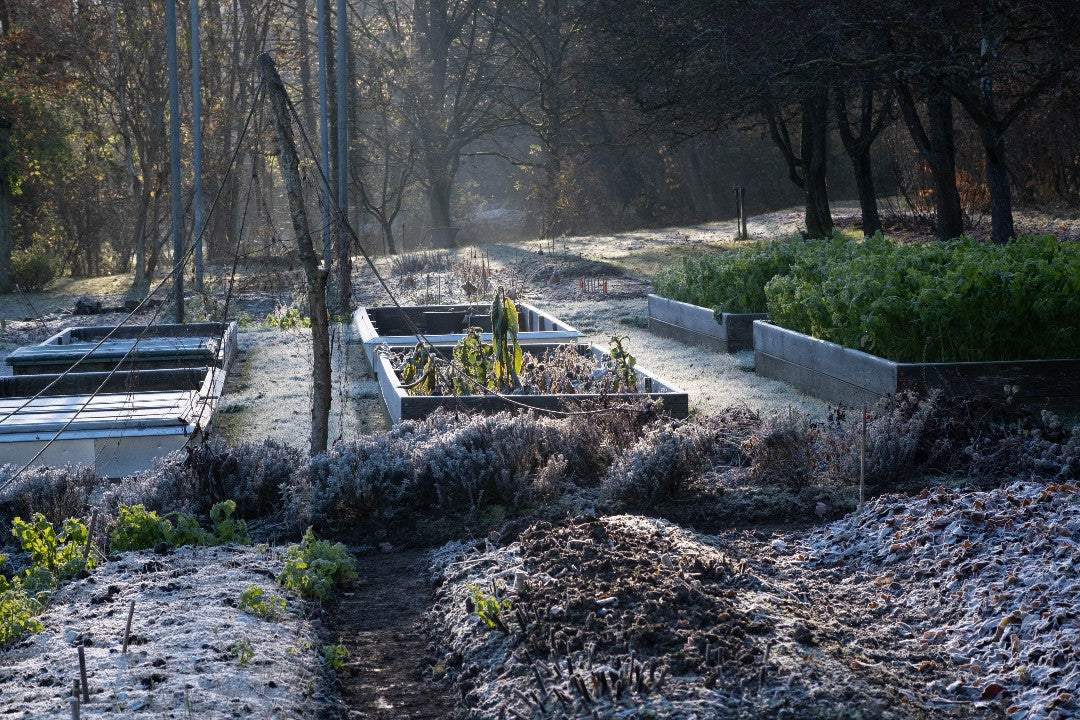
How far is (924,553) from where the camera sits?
471 cm

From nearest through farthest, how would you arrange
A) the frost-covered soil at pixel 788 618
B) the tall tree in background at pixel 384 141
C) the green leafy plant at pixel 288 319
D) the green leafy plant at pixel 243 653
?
the frost-covered soil at pixel 788 618 → the green leafy plant at pixel 243 653 → the green leafy plant at pixel 288 319 → the tall tree in background at pixel 384 141

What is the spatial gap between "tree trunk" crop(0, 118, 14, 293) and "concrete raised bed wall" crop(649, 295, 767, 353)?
15.1 m

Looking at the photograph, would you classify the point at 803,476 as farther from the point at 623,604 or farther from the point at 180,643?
the point at 180,643

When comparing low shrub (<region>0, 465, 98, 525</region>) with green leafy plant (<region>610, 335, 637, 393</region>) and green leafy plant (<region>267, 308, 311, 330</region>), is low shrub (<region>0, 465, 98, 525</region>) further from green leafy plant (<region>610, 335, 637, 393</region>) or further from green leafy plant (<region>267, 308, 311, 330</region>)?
green leafy plant (<region>267, 308, 311, 330</region>)

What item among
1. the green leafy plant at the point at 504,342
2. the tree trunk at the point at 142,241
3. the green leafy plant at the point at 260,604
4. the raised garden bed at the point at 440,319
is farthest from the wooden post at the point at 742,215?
the green leafy plant at the point at 260,604

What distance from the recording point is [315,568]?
4.98 m

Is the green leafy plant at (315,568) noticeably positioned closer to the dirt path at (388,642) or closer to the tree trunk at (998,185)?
the dirt path at (388,642)

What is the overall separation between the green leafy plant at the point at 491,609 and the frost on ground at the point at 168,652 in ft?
2.02

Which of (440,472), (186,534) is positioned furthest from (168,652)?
(440,472)

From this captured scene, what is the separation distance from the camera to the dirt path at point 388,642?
12.6 feet

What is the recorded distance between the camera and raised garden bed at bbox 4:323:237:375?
1148 centimetres

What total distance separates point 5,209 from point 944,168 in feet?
60.6

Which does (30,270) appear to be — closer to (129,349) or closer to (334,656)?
(129,349)

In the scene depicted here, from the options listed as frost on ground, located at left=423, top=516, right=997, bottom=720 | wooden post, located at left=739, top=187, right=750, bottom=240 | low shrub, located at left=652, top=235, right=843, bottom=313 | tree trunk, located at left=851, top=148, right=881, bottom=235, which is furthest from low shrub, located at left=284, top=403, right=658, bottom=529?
wooden post, located at left=739, top=187, right=750, bottom=240
